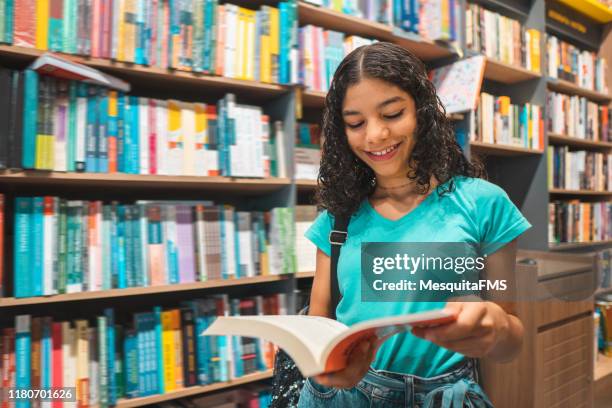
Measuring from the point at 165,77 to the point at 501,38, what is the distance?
77.9 inches

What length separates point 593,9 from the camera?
321cm

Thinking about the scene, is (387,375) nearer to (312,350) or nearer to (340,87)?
(312,350)

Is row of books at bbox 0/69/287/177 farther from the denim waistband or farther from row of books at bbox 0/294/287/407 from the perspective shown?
the denim waistband

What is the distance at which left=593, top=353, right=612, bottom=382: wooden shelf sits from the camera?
1.70m

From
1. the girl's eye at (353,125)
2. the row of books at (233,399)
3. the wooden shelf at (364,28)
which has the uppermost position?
the wooden shelf at (364,28)

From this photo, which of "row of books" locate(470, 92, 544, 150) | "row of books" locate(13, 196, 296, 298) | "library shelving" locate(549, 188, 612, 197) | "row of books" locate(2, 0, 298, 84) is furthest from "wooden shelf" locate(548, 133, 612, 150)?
"row of books" locate(13, 196, 296, 298)

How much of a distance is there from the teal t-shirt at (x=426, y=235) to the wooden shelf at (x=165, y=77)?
0.97m

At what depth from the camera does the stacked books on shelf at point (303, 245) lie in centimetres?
176

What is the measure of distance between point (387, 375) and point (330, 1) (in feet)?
5.24

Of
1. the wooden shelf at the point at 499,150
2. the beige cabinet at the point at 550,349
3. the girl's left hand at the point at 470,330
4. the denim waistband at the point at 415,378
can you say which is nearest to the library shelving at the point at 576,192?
the wooden shelf at the point at 499,150

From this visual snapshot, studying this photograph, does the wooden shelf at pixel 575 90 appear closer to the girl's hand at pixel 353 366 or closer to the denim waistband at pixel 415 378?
the denim waistband at pixel 415 378

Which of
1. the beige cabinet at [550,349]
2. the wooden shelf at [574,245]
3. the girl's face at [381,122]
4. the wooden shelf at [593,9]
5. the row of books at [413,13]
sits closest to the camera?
the girl's face at [381,122]

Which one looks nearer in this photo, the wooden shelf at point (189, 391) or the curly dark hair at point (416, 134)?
the curly dark hair at point (416, 134)

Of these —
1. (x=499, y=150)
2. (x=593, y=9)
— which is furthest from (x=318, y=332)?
(x=593, y=9)
